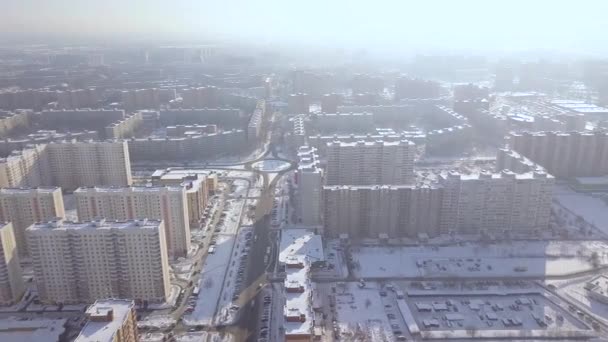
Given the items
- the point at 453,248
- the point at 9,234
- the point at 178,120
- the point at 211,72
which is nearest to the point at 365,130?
the point at 178,120

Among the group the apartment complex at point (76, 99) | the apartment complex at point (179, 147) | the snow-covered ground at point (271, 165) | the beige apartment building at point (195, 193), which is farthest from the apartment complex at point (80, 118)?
the beige apartment building at point (195, 193)

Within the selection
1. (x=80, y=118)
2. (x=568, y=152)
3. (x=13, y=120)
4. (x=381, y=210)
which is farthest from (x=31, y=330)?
(x=13, y=120)

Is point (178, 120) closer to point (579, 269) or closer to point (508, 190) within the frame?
point (508, 190)

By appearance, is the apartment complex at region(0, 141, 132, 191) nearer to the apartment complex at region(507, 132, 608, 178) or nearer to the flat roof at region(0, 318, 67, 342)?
the flat roof at region(0, 318, 67, 342)

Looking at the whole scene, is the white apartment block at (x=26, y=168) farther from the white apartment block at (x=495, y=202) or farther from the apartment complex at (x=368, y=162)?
the white apartment block at (x=495, y=202)

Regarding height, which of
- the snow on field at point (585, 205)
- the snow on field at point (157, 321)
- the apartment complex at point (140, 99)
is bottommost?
the snow on field at point (157, 321)

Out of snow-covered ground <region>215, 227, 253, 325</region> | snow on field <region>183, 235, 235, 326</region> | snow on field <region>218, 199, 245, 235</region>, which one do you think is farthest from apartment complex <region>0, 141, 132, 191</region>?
snow-covered ground <region>215, 227, 253, 325</region>
